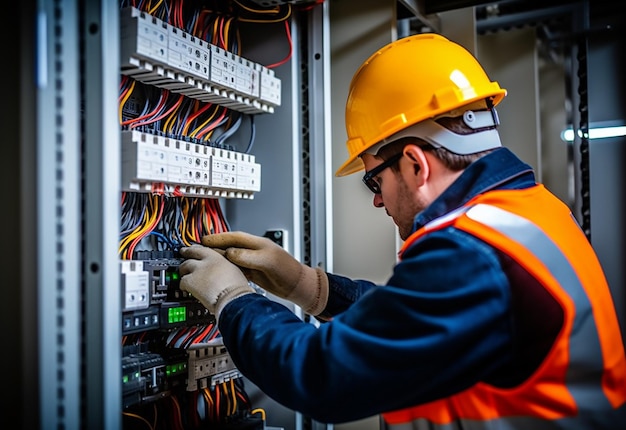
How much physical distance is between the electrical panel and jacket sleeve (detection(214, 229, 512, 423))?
0.34 metres

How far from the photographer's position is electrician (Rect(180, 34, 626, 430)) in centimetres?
96

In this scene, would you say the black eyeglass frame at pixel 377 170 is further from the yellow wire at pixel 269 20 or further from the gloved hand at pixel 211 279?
the yellow wire at pixel 269 20

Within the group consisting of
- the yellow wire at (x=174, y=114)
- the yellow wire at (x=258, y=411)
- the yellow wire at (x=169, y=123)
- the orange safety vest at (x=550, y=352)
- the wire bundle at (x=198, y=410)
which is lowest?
the yellow wire at (x=258, y=411)

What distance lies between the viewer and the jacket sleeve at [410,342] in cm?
95

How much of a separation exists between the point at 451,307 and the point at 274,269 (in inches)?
23.9

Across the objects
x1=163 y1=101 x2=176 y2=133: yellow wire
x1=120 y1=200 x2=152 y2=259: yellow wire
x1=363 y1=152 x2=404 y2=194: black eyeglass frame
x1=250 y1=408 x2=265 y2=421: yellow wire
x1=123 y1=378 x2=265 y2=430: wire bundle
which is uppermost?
x1=163 y1=101 x2=176 y2=133: yellow wire

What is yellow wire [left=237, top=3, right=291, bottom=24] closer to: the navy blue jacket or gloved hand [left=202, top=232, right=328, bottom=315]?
gloved hand [left=202, top=232, right=328, bottom=315]

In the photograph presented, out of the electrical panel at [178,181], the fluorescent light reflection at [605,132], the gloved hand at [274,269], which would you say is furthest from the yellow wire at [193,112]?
the fluorescent light reflection at [605,132]

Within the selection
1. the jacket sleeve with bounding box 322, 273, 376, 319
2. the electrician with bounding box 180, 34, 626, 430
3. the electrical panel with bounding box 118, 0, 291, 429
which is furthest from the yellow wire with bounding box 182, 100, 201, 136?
the jacket sleeve with bounding box 322, 273, 376, 319

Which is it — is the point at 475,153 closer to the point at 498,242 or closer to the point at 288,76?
the point at 498,242

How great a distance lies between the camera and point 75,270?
2.99 ft

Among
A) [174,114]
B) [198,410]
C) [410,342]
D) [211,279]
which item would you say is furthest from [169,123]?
[410,342]

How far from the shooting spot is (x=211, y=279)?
1.28m

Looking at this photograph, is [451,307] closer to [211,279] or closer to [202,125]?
[211,279]
